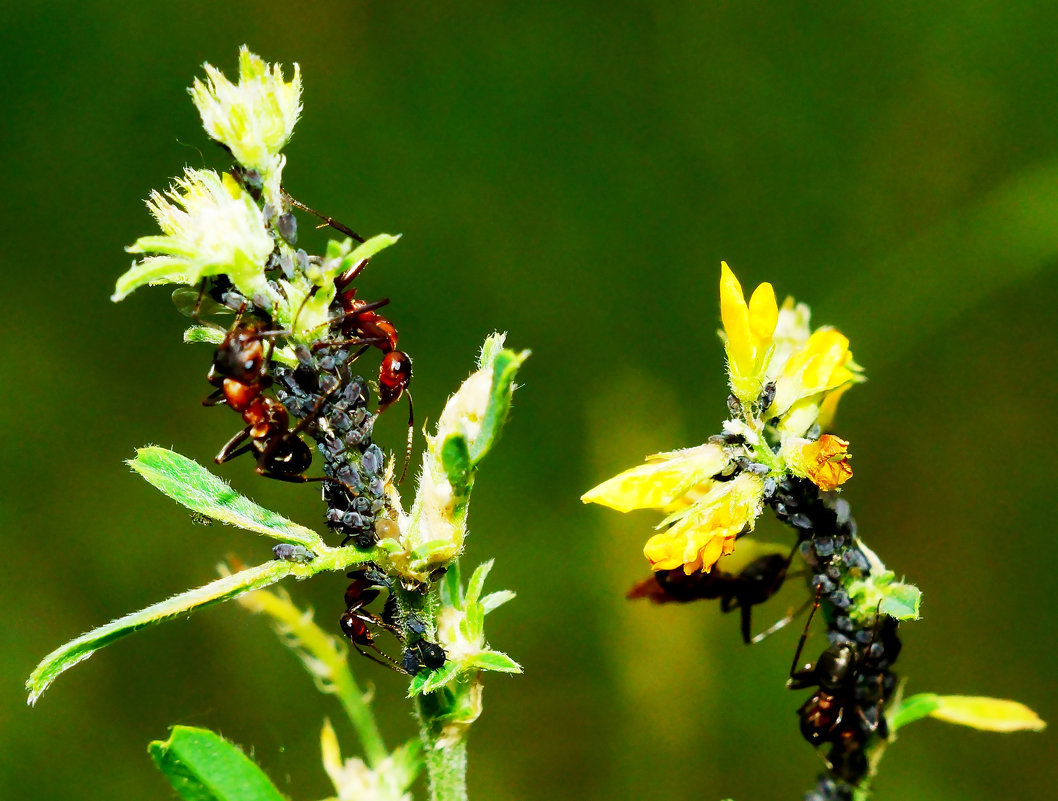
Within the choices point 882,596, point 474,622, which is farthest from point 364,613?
point 882,596

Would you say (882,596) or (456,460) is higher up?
(456,460)

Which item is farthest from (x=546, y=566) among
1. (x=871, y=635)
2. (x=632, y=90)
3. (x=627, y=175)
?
(x=871, y=635)

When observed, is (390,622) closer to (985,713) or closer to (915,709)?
(915,709)

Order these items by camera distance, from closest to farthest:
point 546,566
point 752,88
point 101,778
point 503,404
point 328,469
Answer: point 503,404 → point 328,469 → point 101,778 → point 546,566 → point 752,88

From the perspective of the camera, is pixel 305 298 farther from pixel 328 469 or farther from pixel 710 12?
pixel 710 12

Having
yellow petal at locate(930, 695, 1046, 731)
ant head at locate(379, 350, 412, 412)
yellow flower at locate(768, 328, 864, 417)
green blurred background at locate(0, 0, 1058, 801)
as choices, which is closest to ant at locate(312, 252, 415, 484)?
ant head at locate(379, 350, 412, 412)

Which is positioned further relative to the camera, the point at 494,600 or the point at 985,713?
the point at 985,713
